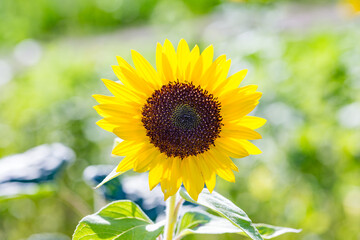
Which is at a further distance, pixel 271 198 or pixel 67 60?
pixel 67 60

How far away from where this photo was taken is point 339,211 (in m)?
1.86

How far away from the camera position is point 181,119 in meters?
0.85

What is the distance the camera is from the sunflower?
0.79 m

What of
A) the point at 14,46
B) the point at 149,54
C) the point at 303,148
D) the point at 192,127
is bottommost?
the point at 192,127

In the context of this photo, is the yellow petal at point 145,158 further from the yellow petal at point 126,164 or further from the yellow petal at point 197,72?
the yellow petal at point 197,72

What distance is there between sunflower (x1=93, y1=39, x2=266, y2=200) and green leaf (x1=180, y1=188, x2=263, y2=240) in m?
0.02

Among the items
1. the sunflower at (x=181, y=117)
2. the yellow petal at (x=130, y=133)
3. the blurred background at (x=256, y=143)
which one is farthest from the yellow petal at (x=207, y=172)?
the blurred background at (x=256, y=143)

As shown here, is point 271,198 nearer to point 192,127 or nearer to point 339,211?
point 339,211

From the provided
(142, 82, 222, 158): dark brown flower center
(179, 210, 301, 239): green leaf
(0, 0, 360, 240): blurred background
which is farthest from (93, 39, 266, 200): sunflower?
(0, 0, 360, 240): blurred background

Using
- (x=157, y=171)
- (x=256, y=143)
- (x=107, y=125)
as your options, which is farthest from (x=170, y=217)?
(x=256, y=143)

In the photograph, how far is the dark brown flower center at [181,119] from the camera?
2.68ft

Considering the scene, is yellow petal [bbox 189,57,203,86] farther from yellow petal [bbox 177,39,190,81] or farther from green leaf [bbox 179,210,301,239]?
green leaf [bbox 179,210,301,239]

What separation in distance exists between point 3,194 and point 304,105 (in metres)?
1.34

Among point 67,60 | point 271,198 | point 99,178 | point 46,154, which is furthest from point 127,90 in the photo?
point 67,60
